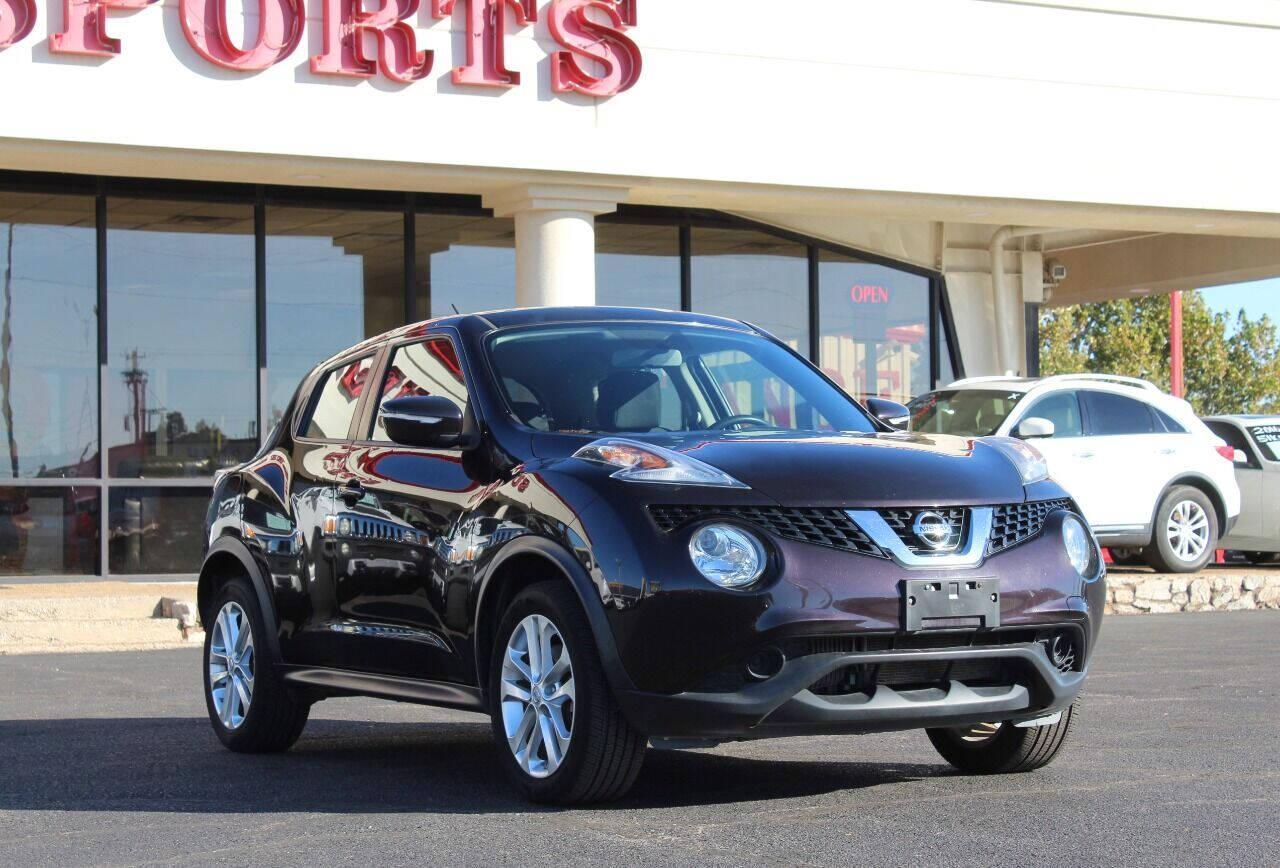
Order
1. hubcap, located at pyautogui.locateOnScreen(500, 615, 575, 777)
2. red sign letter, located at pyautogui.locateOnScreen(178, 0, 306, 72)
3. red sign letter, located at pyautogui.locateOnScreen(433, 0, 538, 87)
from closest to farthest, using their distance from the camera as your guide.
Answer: hubcap, located at pyautogui.locateOnScreen(500, 615, 575, 777)
red sign letter, located at pyautogui.locateOnScreen(178, 0, 306, 72)
red sign letter, located at pyautogui.locateOnScreen(433, 0, 538, 87)

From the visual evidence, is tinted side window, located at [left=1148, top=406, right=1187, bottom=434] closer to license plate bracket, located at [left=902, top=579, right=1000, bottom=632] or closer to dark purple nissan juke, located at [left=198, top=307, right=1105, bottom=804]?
dark purple nissan juke, located at [left=198, top=307, right=1105, bottom=804]

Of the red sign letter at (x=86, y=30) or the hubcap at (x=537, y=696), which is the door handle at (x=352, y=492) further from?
the red sign letter at (x=86, y=30)

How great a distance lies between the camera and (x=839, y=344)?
21.7m

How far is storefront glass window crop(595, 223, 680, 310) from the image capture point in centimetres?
2019

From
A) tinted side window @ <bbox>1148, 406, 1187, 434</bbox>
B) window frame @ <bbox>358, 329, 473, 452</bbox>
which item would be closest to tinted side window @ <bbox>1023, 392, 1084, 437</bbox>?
tinted side window @ <bbox>1148, 406, 1187, 434</bbox>

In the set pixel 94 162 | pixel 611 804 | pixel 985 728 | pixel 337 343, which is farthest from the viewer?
pixel 337 343

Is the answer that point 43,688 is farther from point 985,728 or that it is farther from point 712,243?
point 712,243

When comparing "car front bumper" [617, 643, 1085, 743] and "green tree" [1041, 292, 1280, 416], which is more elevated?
"green tree" [1041, 292, 1280, 416]

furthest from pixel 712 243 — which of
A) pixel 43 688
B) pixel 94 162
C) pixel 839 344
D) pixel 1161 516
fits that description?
pixel 43 688

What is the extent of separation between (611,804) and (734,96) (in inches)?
486

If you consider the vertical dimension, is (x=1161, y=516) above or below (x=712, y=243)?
below

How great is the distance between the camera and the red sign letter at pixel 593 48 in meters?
16.8

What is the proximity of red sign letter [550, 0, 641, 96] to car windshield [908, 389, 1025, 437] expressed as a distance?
3.94m

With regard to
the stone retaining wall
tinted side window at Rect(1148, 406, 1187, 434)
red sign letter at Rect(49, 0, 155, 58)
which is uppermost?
red sign letter at Rect(49, 0, 155, 58)
